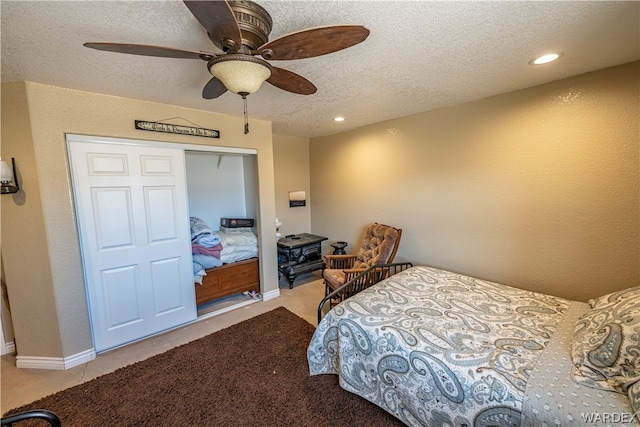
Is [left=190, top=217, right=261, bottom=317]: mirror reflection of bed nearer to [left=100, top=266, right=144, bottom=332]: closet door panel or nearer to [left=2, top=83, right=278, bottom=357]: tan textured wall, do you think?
[left=100, top=266, right=144, bottom=332]: closet door panel

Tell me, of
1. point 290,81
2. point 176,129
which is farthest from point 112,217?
point 290,81

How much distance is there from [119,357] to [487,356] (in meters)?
2.96

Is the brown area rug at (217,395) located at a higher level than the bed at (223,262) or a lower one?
lower

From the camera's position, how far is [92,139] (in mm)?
2193

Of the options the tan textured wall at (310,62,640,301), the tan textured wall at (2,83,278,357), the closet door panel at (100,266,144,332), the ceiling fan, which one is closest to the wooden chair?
the tan textured wall at (310,62,640,301)

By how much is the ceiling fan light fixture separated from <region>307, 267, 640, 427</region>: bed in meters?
1.60

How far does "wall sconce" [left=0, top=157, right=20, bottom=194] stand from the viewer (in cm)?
188

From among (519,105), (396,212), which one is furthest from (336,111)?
(519,105)

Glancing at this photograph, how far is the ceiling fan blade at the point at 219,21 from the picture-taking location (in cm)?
87

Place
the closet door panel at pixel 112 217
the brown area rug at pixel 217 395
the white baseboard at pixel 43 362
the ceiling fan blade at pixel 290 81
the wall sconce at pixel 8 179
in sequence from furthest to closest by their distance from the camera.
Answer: the closet door panel at pixel 112 217
the white baseboard at pixel 43 362
the wall sconce at pixel 8 179
the brown area rug at pixel 217 395
the ceiling fan blade at pixel 290 81

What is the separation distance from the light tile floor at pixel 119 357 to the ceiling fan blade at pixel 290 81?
7.66ft

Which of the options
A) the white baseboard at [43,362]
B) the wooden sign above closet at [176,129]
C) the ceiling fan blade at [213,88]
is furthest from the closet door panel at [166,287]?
the ceiling fan blade at [213,88]

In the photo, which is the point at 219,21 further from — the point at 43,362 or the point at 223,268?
the point at 43,362

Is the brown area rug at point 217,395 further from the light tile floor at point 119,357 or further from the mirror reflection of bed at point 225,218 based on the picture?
the mirror reflection of bed at point 225,218
